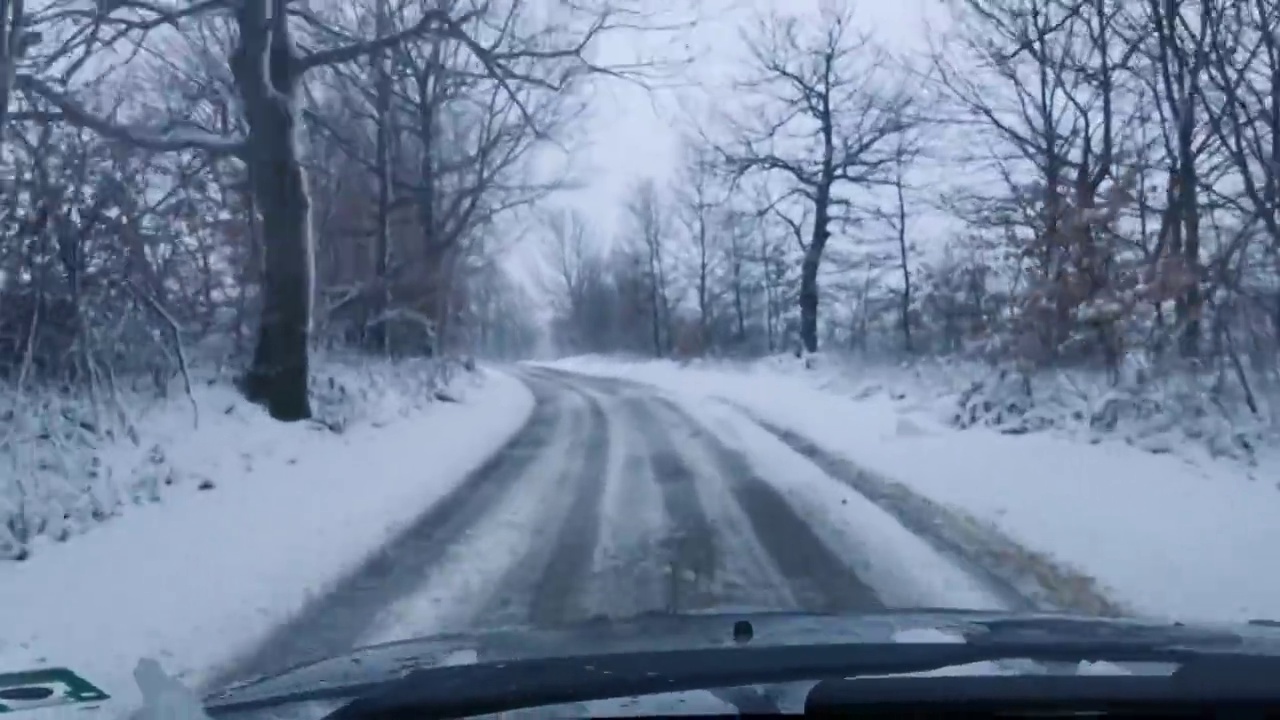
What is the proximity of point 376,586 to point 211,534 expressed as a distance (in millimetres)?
2535

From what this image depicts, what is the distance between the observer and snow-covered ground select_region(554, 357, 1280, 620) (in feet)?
27.3

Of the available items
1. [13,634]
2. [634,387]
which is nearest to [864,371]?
[634,387]

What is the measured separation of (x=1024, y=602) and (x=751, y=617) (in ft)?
9.98

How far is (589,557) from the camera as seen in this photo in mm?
9805

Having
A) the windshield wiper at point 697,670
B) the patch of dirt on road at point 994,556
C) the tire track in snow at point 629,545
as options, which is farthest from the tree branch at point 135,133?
the windshield wiper at point 697,670

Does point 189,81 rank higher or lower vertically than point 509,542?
higher

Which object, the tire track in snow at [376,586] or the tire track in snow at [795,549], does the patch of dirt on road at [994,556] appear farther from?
the tire track in snow at [376,586]

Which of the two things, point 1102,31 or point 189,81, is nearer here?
point 1102,31

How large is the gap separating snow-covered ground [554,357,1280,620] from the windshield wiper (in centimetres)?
347

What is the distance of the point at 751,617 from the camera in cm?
580

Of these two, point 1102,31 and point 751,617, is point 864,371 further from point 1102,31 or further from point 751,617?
point 751,617

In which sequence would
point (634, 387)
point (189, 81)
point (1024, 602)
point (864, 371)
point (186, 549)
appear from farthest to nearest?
point (634, 387) < point (864, 371) < point (189, 81) < point (186, 549) < point (1024, 602)

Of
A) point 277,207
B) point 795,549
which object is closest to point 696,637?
point 795,549

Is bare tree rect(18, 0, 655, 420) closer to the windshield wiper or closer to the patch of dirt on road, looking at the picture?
→ the patch of dirt on road
